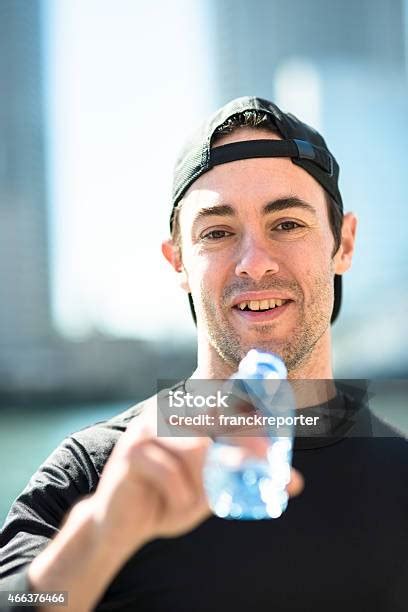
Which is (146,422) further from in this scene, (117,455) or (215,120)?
(215,120)

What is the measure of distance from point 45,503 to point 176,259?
3.06ft

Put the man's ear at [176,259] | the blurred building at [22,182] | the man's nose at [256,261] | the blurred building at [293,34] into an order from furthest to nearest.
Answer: the blurred building at [293,34] → the blurred building at [22,182] → the man's ear at [176,259] → the man's nose at [256,261]

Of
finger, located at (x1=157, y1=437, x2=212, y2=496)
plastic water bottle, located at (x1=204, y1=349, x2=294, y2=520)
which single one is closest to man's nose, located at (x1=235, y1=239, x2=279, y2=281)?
plastic water bottle, located at (x1=204, y1=349, x2=294, y2=520)

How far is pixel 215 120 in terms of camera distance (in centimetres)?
233

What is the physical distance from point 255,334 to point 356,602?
0.72 m

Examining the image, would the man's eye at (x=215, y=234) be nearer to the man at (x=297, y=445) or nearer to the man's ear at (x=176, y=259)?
the man at (x=297, y=445)

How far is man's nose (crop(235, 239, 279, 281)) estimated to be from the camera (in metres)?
2.01

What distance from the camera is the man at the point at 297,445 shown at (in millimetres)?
1800

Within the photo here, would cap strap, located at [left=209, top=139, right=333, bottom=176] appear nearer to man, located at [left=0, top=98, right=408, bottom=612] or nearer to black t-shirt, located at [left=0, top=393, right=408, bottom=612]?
man, located at [left=0, top=98, right=408, bottom=612]

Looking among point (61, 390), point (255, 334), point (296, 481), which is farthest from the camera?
point (61, 390)

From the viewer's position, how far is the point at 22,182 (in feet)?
259

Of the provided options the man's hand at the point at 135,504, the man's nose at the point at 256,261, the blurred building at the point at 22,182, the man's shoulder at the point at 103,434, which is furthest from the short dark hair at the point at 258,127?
the blurred building at the point at 22,182

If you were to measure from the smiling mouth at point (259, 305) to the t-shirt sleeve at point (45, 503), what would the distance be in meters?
0.59

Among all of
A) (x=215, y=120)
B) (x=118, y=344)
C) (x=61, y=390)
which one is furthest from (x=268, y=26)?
(x=215, y=120)
